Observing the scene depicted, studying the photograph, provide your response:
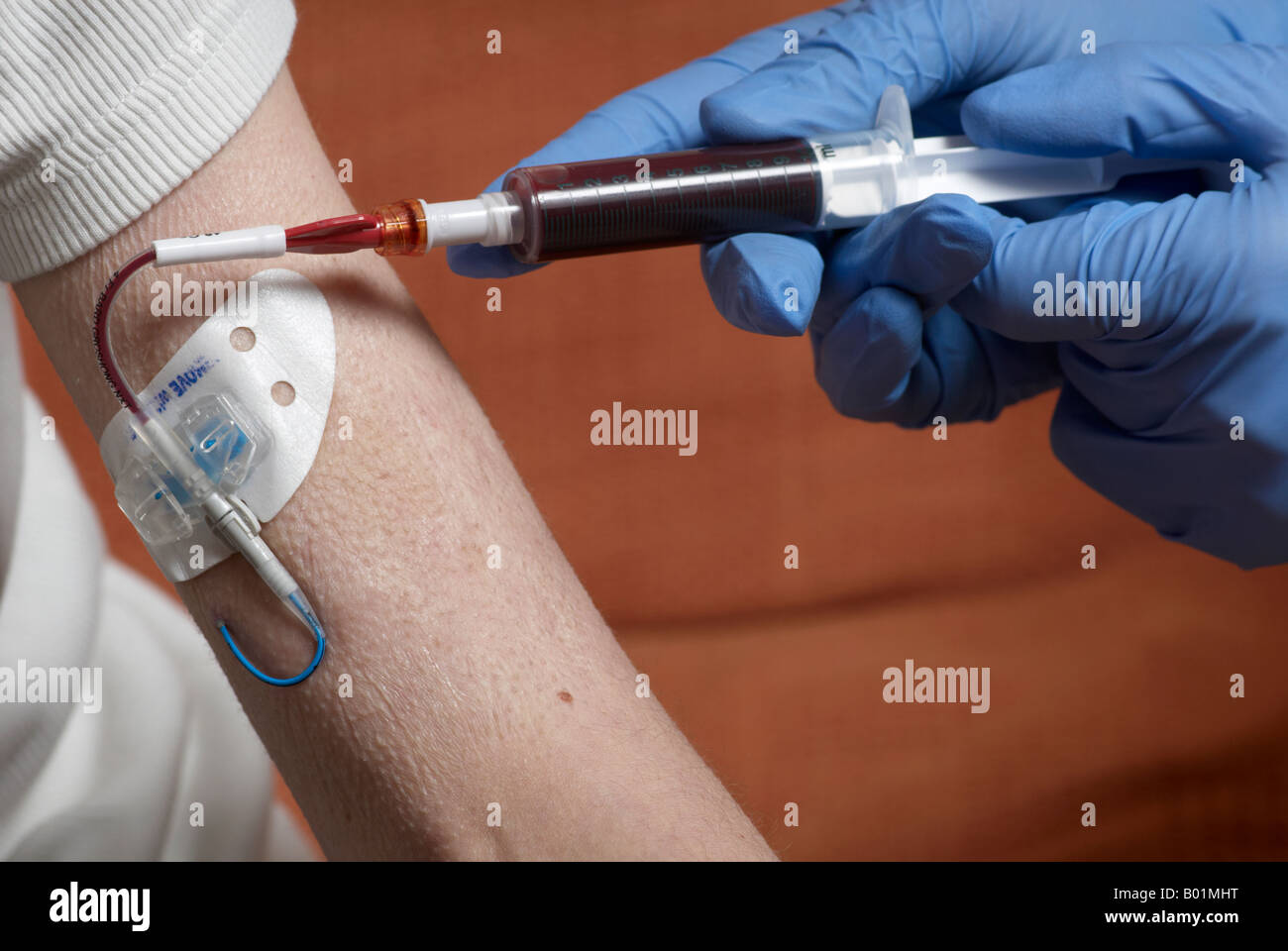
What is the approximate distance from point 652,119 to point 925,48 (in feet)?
0.91

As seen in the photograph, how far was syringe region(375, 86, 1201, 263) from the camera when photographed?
0.81 m

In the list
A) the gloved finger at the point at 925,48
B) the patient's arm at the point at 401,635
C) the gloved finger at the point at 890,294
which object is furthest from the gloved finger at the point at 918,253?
the patient's arm at the point at 401,635

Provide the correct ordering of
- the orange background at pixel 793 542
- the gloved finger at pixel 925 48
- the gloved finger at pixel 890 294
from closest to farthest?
the gloved finger at pixel 890 294, the gloved finger at pixel 925 48, the orange background at pixel 793 542

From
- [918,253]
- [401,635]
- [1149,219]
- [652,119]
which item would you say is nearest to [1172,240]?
[1149,219]

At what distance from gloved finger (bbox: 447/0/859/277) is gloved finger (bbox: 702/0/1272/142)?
75 mm

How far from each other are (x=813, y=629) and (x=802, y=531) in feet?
0.49

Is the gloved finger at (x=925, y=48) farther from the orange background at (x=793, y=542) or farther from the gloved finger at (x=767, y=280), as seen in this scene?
the orange background at (x=793, y=542)

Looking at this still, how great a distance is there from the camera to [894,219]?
0.90m

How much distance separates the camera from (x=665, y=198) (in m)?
0.85

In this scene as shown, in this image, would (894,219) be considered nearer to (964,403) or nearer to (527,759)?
(964,403)

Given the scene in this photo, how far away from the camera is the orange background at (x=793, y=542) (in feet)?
5.04

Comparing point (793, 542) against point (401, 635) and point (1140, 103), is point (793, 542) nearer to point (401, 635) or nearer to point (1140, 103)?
point (1140, 103)

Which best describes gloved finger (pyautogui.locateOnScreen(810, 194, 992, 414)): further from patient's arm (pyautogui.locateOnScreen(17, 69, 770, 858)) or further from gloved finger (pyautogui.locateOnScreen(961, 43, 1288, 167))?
patient's arm (pyautogui.locateOnScreen(17, 69, 770, 858))

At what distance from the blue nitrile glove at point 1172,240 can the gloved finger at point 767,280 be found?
8 centimetres
